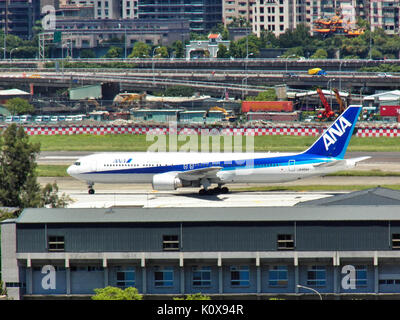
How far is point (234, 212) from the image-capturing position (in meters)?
47.5

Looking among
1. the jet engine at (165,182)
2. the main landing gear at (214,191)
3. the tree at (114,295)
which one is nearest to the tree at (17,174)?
the jet engine at (165,182)

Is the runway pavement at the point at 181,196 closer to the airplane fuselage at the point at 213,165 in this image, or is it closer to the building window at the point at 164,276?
the airplane fuselage at the point at 213,165

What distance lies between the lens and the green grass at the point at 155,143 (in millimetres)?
104875

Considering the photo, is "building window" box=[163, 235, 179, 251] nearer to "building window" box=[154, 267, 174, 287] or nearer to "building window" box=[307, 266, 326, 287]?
"building window" box=[154, 267, 174, 287]

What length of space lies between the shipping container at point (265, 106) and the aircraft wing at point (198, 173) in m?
90.3

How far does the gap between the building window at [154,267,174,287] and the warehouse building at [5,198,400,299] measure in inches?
2.2

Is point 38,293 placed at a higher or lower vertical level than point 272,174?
lower

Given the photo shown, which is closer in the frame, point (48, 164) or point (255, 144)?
point (48, 164)

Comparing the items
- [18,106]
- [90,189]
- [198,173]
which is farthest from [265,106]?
[198,173]

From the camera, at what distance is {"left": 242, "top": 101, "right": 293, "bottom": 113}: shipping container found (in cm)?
15712

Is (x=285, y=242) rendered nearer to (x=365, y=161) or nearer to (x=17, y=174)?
(x=17, y=174)
